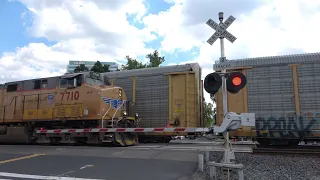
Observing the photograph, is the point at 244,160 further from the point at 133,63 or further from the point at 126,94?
the point at 133,63

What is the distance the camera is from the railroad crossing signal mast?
6.53 meters

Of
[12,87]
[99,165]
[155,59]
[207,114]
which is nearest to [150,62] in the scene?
[155,59]

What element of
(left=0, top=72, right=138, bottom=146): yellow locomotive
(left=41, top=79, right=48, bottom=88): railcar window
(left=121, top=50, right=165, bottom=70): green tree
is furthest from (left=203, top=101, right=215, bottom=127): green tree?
(left=121, top=50, right=165, bottom=70): green tree

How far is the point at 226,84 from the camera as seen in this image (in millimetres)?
6723

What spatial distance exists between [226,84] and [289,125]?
5882mm

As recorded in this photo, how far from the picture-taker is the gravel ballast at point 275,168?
267 inches

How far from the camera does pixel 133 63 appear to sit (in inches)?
1692

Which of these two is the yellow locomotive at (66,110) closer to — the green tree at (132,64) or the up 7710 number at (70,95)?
the up 7710 number at (70,95)

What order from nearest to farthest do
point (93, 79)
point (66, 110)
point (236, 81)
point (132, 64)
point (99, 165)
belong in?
1. point (236, 81)
2. point (99, 165)
3. point (66, 110)
4. point (93, 79)
5. point (132, 64)

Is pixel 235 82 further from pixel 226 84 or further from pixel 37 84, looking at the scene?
pixel 37 84

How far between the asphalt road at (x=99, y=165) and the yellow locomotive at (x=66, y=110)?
8.72 ft

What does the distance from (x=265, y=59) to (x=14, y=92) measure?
14.3m

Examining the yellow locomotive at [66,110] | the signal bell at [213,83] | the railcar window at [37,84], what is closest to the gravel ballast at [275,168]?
the signal bell at [213,83]

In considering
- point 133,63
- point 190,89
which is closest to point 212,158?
point 190,89
